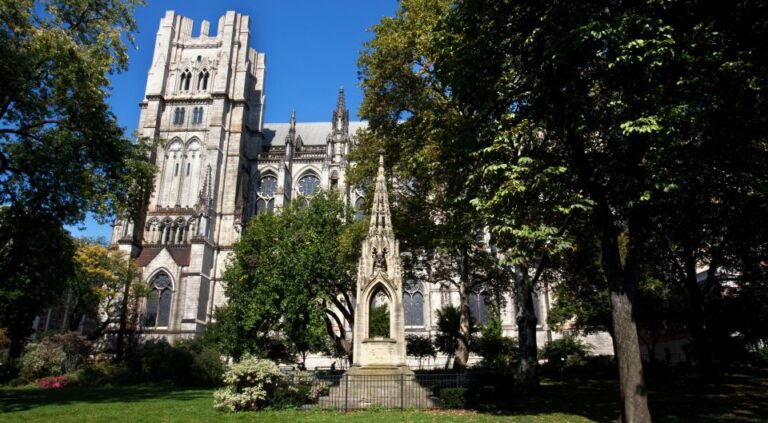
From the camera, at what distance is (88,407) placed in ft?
50.1

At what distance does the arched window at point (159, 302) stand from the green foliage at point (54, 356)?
8.00 metres

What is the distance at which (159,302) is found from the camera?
147 ft

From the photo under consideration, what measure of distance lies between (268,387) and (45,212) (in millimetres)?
11618

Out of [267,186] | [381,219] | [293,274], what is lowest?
[293,274]

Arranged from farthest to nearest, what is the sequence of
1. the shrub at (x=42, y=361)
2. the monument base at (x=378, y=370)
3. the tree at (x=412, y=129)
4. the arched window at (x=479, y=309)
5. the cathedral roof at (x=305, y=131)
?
the cathedral roof at (x=305, y=131) → the arched window at (x=479, y=309) → the shrub at (x=42, y=361) → the tree at (x=412, y=129) → the monument base at (x=378, y=370)

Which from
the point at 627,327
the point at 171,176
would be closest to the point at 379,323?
the point at 627,327

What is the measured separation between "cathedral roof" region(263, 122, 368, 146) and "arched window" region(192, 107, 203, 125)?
9138 millimetres

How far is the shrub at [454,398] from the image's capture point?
14.8 metres

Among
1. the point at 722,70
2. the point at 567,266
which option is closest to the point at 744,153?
the point at 722,70

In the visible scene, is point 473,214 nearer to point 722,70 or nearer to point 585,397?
point 722,70

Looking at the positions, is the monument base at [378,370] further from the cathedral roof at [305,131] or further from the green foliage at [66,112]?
the cathedral roof at [305,131]

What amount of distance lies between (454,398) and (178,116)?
159ft

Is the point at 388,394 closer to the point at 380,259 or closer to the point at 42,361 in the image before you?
the point at 380,259

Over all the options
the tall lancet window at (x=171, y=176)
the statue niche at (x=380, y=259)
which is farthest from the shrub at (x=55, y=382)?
the tall lancet window at (x=171, y=176)
